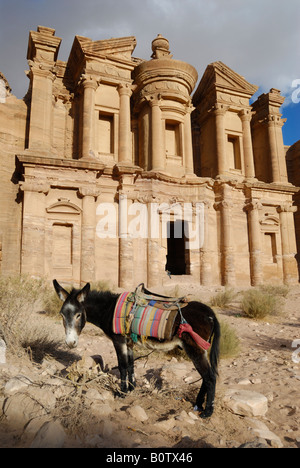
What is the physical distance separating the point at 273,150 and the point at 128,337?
21.2 meters

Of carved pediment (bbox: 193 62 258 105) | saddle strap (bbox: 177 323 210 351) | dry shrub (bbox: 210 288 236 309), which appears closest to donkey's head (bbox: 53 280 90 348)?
saddle strap (bbox: 177 323 210 351)

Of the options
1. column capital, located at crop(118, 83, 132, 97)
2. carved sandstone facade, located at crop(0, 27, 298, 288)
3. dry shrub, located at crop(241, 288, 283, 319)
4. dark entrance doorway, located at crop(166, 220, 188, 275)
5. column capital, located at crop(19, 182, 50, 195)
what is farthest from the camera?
dark entrance doorway, located at crop(166, 220, 188, 275)

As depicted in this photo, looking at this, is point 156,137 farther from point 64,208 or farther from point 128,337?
point 128,337

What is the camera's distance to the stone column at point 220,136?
1901cm

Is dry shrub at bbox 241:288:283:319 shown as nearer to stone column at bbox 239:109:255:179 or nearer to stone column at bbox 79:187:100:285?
stone column at bbox 79:187:100:285

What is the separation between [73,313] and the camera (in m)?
3.55

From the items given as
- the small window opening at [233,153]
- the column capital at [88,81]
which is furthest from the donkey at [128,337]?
the small window opening at [233,153]

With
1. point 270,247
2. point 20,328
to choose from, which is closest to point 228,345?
point 20,328

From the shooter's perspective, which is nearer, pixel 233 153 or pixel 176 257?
pixel 233 153

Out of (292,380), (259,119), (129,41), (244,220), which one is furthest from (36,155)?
(259,119)

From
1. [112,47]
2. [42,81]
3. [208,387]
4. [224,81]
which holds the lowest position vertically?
[208,387]

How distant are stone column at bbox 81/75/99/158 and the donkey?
44.1ft

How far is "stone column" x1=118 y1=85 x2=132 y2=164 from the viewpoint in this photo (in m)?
17.0

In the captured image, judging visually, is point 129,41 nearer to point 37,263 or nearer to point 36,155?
point 36,155
